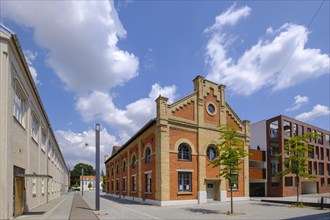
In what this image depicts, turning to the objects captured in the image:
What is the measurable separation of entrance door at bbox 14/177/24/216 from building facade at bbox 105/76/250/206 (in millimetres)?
10961

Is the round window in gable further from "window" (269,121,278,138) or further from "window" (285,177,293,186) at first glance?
"window" (285,177,293,186)

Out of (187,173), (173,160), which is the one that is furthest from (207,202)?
(173,160)

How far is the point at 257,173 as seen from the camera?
41.0 meters

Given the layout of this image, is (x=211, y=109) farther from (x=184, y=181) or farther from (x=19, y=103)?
(x=19, y=103)

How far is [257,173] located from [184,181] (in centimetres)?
1871

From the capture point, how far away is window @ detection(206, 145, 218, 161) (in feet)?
92.8

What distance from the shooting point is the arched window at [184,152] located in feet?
87.0

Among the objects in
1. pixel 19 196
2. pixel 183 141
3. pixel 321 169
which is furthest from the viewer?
pixel 321 169

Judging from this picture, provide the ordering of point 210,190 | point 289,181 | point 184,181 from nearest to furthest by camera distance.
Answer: point 184,181, point 210,190, point 289,181

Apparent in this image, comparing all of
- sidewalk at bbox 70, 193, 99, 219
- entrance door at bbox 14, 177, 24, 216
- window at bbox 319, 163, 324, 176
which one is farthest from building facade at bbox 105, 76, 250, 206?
window at bbox 319, 163, 324, 176

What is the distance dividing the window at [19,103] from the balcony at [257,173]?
31420mm

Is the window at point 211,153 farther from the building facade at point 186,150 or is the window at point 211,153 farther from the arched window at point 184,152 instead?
the arched window at point 184,152

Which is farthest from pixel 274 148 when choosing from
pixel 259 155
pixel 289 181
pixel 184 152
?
pixel 184 152

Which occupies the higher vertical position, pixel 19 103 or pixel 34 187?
pixel 19 103
